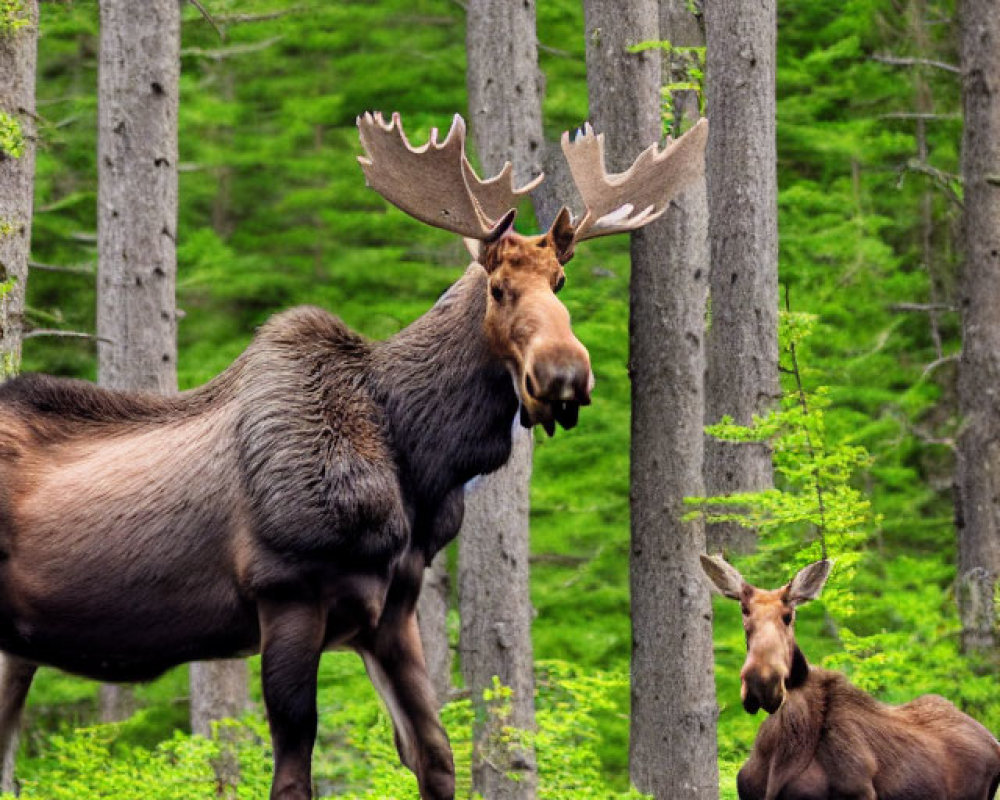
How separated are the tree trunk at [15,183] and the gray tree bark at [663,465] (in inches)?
125

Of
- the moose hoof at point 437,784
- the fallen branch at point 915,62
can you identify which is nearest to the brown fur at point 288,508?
the moose hoof at point 437,784

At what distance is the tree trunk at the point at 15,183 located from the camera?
340 inches

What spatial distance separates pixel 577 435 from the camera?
16.0 meters

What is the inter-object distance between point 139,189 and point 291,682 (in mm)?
6295

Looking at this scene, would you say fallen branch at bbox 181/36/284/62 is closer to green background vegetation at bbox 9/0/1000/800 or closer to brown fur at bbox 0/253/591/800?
green background vegetation at bbox 9/0/1000/800

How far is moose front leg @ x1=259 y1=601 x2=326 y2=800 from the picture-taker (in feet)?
21.0

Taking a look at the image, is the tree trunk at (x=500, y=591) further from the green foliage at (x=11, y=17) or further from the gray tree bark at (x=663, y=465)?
the green foliage at (x=11, y=17)

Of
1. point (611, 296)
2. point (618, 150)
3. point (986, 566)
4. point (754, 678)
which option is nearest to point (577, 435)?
point (611, 296)

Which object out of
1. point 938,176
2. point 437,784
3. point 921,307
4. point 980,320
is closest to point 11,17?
point 437,784

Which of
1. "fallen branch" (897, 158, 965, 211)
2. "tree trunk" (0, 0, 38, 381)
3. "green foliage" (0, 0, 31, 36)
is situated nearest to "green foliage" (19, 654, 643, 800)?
"tree trunk" (0, 0, 38, 381)

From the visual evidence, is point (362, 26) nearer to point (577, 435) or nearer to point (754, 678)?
point (577, 435)

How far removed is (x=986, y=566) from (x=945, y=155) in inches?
243

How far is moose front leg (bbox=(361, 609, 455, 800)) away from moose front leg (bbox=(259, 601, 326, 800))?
372 mm

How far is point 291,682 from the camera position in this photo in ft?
21.1
